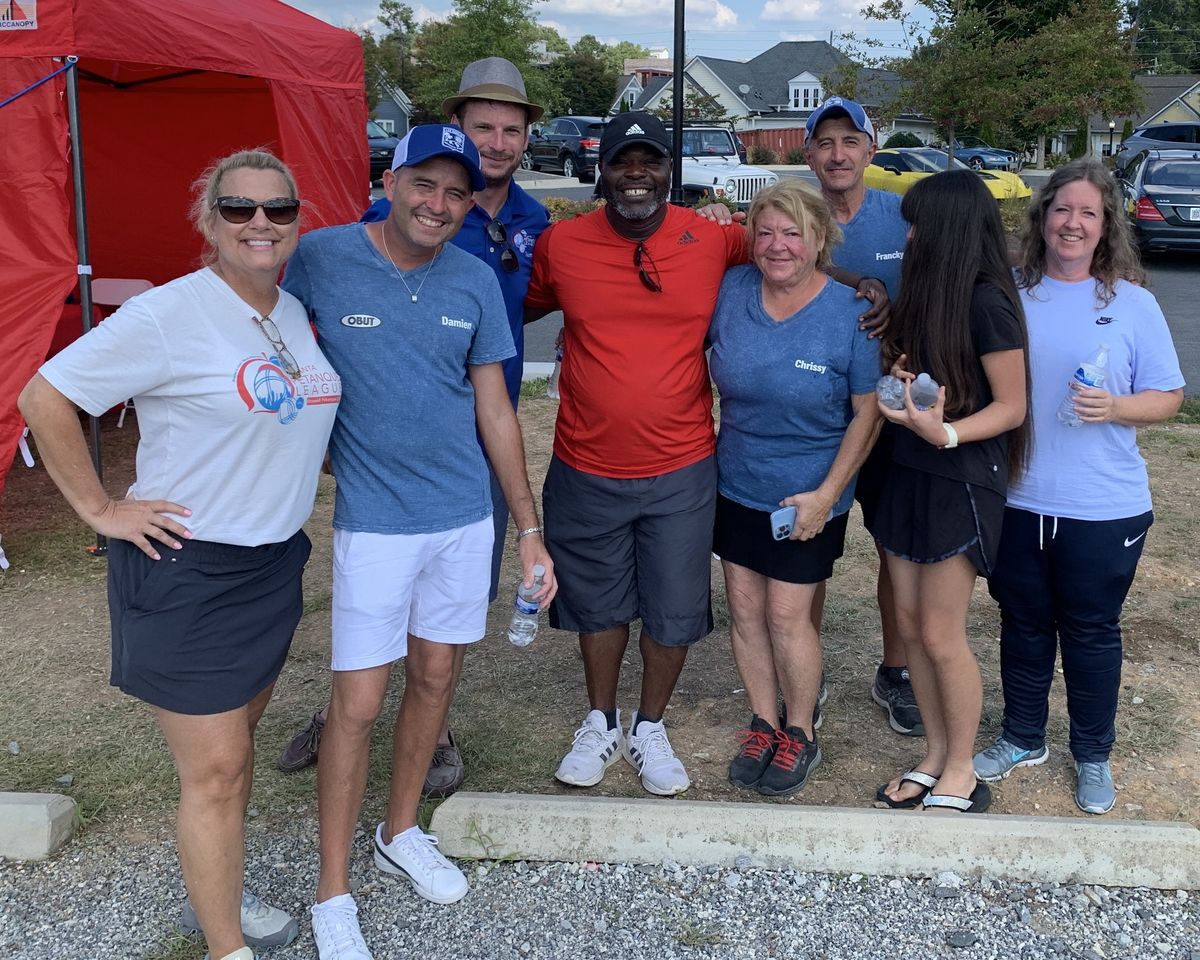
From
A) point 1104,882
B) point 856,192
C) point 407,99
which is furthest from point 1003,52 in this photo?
point 407,99

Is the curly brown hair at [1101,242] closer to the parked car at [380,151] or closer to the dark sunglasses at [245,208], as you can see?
the dark sunglasses at [245,208]

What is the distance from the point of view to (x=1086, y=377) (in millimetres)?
2938

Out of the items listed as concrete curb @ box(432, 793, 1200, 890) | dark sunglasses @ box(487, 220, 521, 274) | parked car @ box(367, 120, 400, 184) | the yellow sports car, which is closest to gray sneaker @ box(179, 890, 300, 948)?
concrete curb @ box(432, 793, 1200, 890)

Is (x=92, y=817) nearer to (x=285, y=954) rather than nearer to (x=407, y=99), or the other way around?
(x=285, y=954)

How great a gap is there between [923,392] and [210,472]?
1828 millimetres

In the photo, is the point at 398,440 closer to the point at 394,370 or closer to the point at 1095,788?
the point at 394,370

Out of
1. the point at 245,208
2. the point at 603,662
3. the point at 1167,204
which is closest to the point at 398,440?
the point at 245,208

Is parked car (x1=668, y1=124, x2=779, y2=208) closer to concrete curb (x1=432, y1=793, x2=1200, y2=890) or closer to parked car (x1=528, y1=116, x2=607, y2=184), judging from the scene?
parked car (x1=528, y1=116, x2=607, y2=184)

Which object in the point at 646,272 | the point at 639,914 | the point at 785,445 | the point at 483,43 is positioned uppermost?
the point at 483,43

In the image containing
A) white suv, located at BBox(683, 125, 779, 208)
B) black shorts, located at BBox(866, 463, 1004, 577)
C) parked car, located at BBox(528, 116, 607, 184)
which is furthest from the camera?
parked car, located at BBox(528, 116, 607, 184)

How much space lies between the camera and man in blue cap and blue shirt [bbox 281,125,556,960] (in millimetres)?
2652

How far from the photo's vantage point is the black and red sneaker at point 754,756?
11.6 ft

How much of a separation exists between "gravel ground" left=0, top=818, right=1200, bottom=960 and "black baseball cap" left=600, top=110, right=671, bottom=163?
2.11 metres

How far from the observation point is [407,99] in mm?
50188
